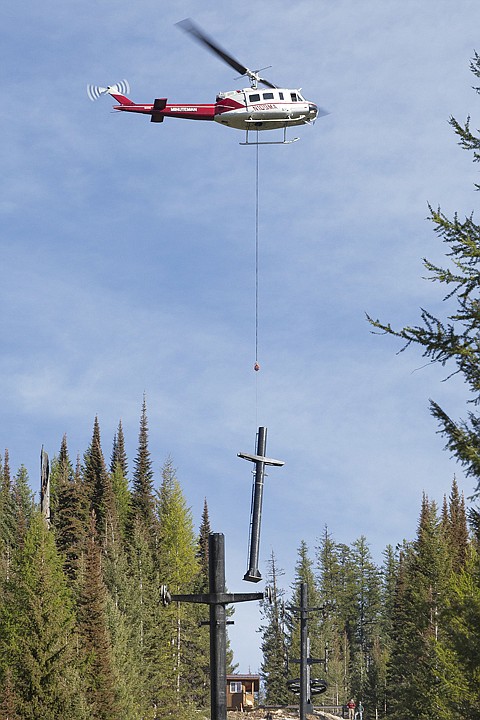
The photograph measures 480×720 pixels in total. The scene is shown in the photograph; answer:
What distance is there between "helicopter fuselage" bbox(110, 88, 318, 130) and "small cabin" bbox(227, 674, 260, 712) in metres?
63.1

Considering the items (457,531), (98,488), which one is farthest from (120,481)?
(457,531)

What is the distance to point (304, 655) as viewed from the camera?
104 ft

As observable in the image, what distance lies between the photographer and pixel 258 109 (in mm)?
37906

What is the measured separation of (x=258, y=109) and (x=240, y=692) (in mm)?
65571

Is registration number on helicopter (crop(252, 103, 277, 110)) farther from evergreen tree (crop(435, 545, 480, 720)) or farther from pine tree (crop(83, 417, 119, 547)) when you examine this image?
pine tree (crop(83, 417, 119, 547))

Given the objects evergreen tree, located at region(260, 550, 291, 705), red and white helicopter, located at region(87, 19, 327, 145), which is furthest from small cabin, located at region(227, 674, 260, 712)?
red and white helicopter, located at region(87, 19, 327, 145)

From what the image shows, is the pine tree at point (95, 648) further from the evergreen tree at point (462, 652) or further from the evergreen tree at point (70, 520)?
the evergreen tree at point (70, 520)

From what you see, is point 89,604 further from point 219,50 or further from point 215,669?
point 215,669

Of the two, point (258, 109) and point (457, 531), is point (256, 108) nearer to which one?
point (258, 109)

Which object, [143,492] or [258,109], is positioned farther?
[143,492]

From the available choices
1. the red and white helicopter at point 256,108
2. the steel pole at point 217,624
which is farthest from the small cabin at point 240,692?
the steel pole at point 217,624

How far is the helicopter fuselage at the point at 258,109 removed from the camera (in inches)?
1497

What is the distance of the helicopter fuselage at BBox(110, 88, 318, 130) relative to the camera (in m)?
38.0

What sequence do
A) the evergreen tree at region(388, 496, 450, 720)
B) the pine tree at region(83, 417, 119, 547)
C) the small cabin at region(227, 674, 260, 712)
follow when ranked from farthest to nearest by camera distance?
the pine tree at region(83, 417, 119, 547) → the small cabin at region(227, 674, 260, 712) → the evergreen tree at region(388, 496, 450, 720)
